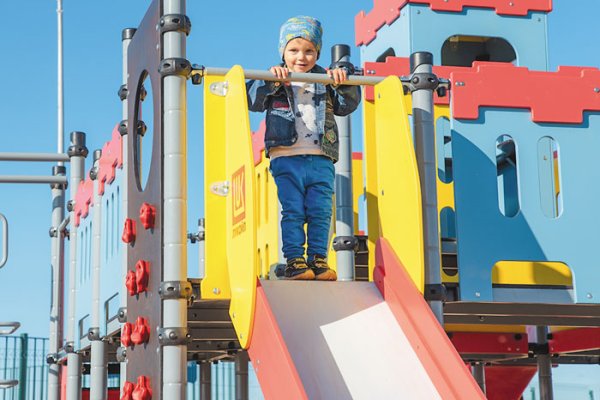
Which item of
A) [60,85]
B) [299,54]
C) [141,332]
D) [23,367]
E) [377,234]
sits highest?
[60,85]

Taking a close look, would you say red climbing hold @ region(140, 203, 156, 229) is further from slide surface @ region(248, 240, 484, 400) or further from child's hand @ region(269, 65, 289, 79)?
child's hand @ region(269, 65, 289, 79)

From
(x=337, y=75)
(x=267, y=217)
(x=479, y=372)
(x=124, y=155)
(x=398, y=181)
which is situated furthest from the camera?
(x=479, y=372)

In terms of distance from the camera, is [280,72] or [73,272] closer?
[280,72]

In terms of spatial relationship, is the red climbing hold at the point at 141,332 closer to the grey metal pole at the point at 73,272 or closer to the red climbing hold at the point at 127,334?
the red climbing hold at the point at 127,334

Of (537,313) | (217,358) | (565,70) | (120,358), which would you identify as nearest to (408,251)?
(537,313)

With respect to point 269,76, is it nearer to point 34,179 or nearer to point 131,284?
point 131,284

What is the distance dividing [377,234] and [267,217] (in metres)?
1.57

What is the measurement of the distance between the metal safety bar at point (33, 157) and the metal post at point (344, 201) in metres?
3.67

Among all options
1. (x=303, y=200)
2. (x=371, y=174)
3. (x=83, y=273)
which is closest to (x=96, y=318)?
(x=83, y=273)

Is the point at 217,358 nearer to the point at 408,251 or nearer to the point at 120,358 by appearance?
the point at 120,358

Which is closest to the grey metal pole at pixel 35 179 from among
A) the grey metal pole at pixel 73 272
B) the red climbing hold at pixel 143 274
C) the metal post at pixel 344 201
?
the grey metal pole at pixel 73 272

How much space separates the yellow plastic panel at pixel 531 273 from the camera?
4918 millimetres

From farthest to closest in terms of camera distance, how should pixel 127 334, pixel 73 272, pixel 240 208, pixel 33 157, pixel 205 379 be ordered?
pixel 205 379, pixel 33 157, pixel 73 272, pixel 127 334, pixel 240 208

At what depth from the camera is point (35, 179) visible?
888 cm
